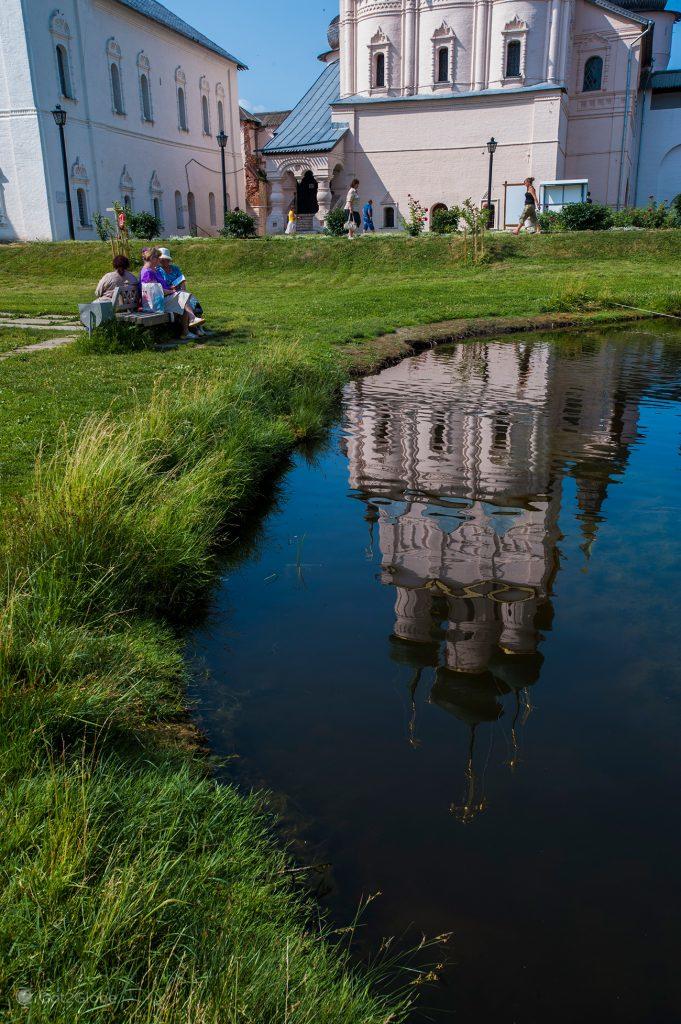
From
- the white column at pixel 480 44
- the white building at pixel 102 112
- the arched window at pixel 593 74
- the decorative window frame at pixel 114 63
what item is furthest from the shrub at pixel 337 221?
the arched window at pixel 593 74

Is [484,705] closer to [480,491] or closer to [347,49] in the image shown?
[480,491]

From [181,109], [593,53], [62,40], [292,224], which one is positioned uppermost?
[593,53]

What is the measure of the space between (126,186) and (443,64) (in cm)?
1478

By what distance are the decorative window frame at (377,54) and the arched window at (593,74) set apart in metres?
9.37

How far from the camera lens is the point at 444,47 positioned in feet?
123

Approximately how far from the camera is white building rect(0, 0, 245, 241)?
108 ft

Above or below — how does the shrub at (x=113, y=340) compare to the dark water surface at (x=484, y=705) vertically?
above

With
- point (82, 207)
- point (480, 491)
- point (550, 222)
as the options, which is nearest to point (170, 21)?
point (82, 207)

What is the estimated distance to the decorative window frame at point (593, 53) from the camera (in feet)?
129

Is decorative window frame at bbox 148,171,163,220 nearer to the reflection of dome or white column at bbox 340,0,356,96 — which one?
white column at bbox 340,0,356,96

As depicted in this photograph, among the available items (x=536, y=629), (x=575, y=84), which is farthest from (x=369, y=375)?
(x=575, y=84)

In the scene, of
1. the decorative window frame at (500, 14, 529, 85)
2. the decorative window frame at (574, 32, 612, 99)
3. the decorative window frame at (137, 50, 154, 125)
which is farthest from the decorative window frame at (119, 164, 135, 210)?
the decorative window frame at (574, 32, 612, 99)

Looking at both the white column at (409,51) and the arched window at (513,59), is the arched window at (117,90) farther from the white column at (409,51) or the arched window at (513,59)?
the arched window at (513,59)

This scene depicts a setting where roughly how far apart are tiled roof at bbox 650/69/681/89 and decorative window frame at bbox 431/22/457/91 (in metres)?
11.7
